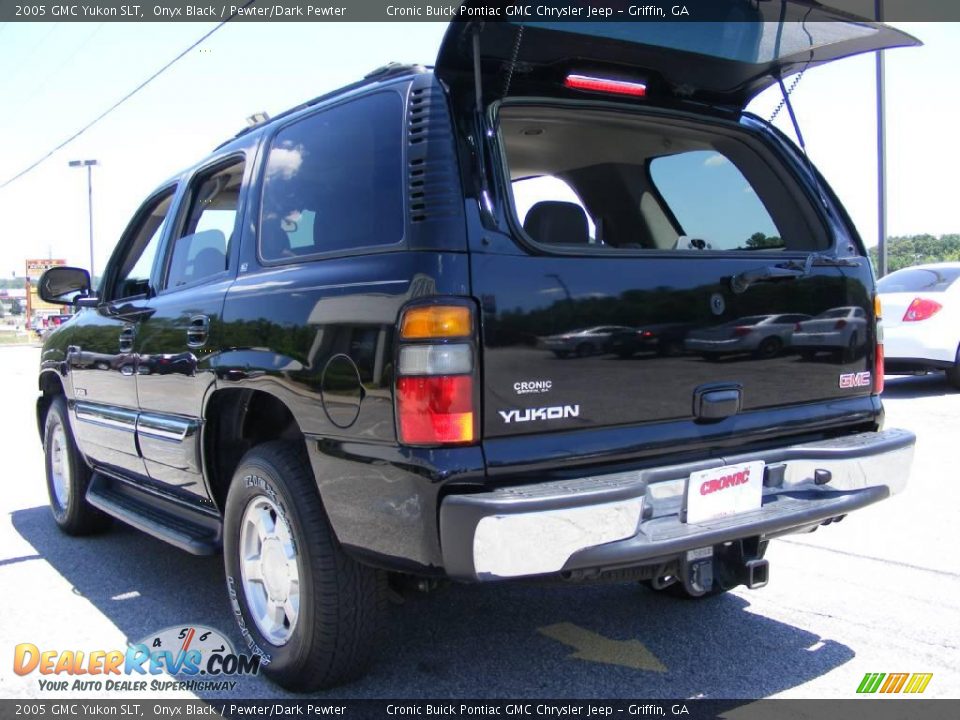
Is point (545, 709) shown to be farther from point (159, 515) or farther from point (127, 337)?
point (127, 337)

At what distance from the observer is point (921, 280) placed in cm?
1005

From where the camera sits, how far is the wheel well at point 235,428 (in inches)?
129

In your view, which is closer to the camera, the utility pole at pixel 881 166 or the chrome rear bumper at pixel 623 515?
the chrome rear bumper at pixel 623 515

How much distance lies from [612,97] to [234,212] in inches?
63.6

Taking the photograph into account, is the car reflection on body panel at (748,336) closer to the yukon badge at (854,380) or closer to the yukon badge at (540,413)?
the yukon badge at (854,380)

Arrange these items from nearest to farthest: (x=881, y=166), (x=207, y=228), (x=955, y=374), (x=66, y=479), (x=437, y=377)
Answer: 1. (x=437, y=377)
2. (x=207, y=228)
3. (x=66, y=479)
4. (x=955, y=374)
5. (x=881, y=166)

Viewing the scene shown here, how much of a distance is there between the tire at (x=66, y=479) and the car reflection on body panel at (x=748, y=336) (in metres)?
3.71

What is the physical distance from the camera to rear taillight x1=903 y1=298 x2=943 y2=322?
968 cm

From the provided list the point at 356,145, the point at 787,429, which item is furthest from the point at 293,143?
the point at 787,429

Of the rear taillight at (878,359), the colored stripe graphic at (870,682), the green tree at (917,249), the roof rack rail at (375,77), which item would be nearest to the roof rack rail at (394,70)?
the roof rack rail at (375,77)

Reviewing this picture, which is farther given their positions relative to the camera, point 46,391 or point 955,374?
point 955,374

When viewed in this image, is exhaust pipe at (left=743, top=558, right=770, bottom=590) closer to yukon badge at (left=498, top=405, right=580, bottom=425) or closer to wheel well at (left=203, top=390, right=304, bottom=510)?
yukon badge at (left=498, top=405, right=580, bottom=425)

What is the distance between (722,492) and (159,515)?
264cm

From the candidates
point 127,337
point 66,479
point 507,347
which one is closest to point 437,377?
point 507,347
